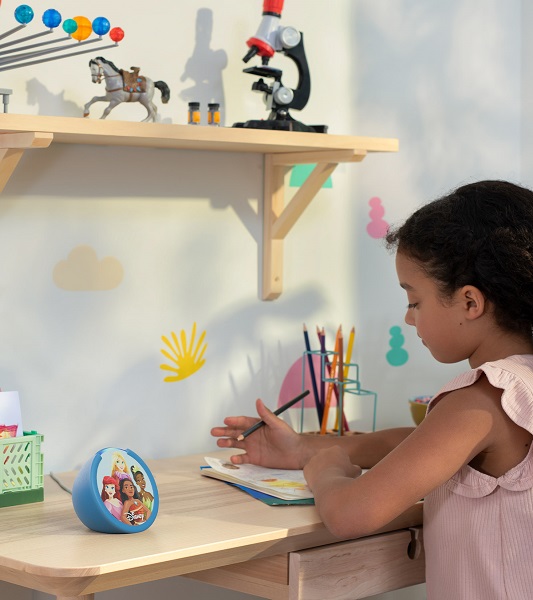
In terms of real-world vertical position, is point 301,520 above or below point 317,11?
below

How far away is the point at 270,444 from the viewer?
1687 millimetres

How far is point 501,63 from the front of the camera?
2.34 meters

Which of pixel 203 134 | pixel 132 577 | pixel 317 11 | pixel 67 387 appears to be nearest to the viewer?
pixel 132 577

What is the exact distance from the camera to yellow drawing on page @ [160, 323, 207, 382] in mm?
1834

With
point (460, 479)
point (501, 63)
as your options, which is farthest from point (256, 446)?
point (501, 63)

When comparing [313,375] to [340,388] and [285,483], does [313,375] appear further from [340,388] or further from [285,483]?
[285,483]

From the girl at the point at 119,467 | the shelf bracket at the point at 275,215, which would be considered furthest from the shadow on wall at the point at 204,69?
the girl at the point at 119,467

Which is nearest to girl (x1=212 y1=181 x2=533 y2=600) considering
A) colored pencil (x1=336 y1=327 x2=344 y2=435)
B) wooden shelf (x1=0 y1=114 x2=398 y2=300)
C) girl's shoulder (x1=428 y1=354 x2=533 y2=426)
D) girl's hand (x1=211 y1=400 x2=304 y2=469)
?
girl's shoulder (x1=428 y1=354 x2=533 y2=426)

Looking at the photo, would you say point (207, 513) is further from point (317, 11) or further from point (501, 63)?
point (501, 63)

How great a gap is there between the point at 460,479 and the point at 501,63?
1.26 metres

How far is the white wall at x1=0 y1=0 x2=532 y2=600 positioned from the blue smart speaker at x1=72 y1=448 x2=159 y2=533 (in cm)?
38

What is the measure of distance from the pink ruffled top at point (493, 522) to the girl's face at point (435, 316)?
0.07 m

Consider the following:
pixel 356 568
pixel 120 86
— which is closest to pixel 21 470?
pixel 356 568

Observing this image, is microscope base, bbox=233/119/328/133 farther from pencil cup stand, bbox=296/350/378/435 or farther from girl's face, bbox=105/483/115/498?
girl's face, bbox=105/483/115/498
